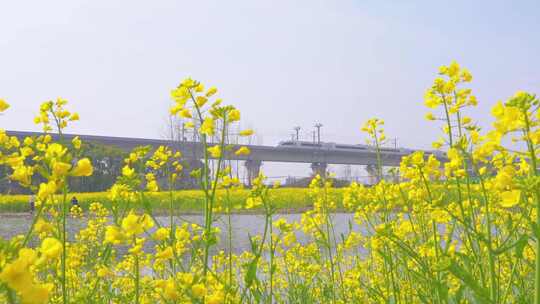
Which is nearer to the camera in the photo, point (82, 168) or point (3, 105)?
point (82, 168)

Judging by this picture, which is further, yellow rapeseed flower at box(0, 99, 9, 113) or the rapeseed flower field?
yellow rapeseed flower at box(0, 99, 9, 113)

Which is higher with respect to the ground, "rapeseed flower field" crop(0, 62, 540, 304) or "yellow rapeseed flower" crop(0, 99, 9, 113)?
"yellow rapeseed flower" crop(0, 99, 9, 113)

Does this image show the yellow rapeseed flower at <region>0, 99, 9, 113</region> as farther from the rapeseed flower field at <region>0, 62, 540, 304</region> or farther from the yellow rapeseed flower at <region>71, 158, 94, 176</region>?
the yellow rapeseed flower at <region>71, 158, 94, 176</region>

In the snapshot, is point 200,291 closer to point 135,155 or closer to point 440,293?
point 440,293

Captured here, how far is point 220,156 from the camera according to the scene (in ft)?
5.74

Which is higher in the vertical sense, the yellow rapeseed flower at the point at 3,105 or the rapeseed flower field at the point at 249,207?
the yellow rapeseed flower at the point at 3,105

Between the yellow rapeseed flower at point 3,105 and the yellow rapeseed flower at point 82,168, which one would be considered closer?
the yellow rapeseed flower at point 82,168

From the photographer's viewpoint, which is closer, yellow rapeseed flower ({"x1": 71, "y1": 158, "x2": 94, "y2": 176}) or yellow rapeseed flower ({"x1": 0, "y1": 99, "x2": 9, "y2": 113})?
yellow rapeseed flower ({"x1": 71, "y1": 158, "x2": 94, "y2": 176})

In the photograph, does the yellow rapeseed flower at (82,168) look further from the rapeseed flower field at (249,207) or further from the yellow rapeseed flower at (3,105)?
the yellow rapeseed flower at (3,105)

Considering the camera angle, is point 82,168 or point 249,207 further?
point 249,207

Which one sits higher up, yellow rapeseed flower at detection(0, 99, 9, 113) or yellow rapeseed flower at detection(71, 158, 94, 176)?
yellow rapeseed flower at detection(0, 99, 9, 113)

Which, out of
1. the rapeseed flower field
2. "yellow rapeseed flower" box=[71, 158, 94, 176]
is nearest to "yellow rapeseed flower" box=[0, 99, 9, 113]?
the rapeseed flower field

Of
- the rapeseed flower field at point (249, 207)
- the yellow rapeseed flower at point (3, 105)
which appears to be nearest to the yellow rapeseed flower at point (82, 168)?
the rapeseed flower field at point (249, 207)

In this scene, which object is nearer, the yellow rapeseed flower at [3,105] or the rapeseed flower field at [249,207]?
the rapeseed flower field at [249,207]
